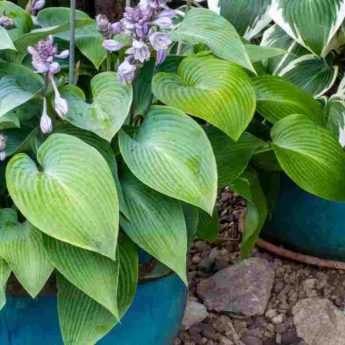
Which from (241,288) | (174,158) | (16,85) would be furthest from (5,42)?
(241,288)

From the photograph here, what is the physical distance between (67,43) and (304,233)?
74 centimetres

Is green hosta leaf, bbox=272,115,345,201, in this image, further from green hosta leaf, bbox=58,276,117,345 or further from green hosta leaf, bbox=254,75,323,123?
green hosta leaf, bbox=58,276,117,345

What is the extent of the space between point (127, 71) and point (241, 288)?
32.4 inches

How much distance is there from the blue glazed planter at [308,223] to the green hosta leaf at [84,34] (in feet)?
1.88

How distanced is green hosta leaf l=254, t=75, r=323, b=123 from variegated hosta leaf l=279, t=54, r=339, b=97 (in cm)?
32

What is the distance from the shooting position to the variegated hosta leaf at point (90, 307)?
1185 mm

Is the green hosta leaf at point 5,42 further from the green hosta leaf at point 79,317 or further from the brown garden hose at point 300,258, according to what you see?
the brown garden hose at point 300,258

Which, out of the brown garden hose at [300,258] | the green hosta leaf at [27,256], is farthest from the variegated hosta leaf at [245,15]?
the green hosta leaf at [27,256]

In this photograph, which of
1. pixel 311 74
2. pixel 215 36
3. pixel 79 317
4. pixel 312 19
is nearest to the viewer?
pixel 79 317

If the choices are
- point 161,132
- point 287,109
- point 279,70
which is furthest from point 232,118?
point 279,70

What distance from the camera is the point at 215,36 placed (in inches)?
51.3

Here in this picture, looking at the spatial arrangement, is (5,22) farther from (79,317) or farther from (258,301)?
(258,301)

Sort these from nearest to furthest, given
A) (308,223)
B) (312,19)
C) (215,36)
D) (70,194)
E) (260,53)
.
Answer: (70,194)
(215,36)
(260,53)
(312,19)
(308,223)

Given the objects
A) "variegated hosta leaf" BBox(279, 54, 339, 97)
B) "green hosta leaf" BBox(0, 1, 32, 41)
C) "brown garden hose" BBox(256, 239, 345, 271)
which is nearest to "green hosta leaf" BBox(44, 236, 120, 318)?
"green hosta leaf" BBox(0, 1, 32, 41)
